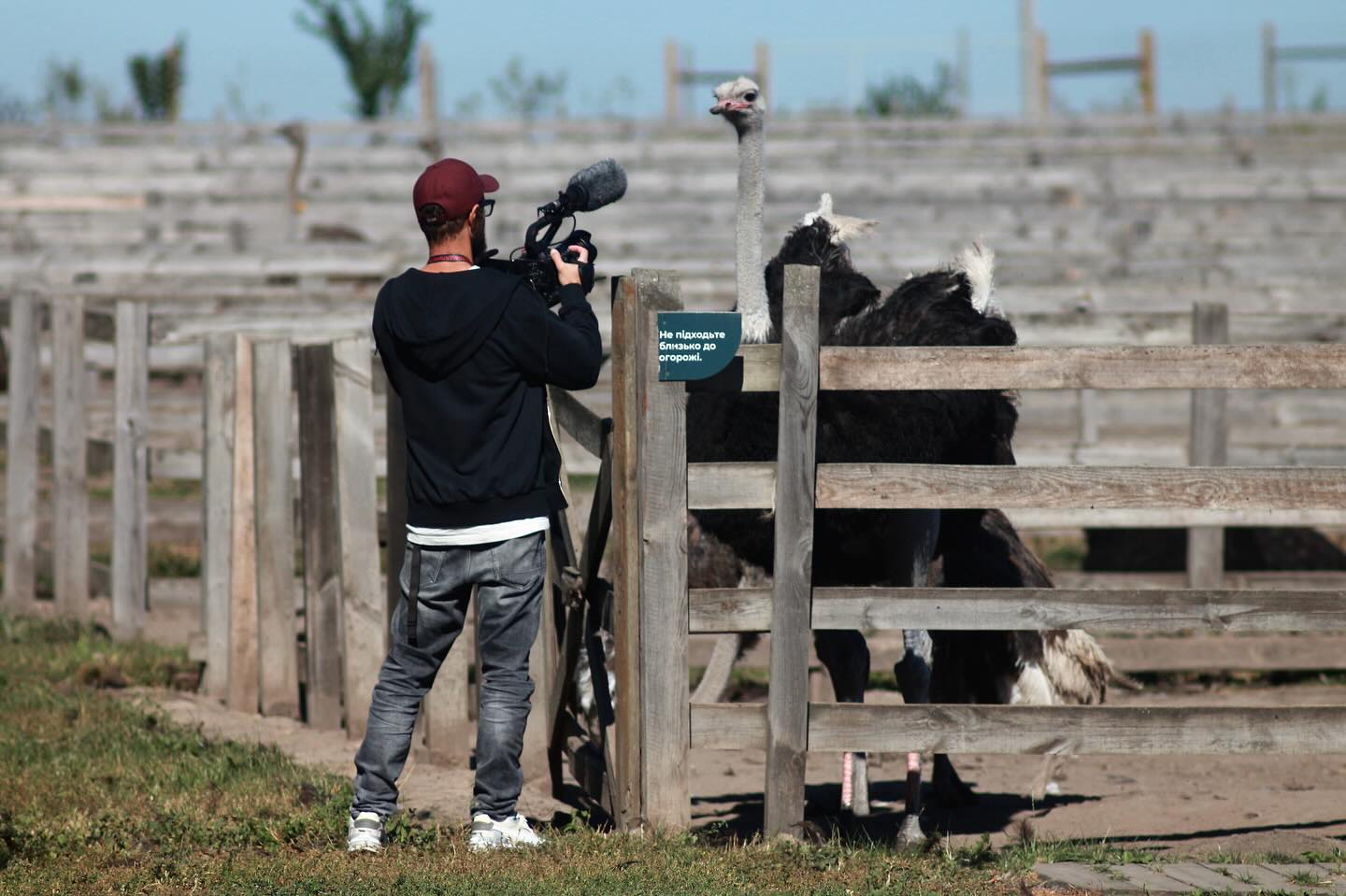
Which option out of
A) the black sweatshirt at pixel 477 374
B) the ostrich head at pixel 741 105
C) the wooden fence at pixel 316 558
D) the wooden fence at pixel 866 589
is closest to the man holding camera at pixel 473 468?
the black sweatshirt at pixel 477 374

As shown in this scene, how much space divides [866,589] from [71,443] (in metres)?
5.32

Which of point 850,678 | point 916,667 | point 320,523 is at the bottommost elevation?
point 850,678

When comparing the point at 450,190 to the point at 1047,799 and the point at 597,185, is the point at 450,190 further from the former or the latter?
the point at 1047,799

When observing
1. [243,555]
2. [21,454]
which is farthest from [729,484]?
[21,454]

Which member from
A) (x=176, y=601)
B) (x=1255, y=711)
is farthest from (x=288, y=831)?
(x=176, y=601)

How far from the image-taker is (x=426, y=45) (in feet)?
86.3

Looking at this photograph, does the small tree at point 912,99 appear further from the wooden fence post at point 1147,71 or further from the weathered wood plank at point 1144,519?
the weathered wood plank at point 1144,519

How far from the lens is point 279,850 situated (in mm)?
4844

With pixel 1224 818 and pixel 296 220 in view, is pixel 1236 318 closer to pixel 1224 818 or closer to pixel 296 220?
pixel 1224 818

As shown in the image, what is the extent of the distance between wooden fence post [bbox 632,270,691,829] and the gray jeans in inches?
13.4

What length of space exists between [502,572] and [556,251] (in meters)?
0.95

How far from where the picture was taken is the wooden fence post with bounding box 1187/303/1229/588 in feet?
29.5

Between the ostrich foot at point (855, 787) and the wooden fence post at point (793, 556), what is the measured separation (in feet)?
4.15

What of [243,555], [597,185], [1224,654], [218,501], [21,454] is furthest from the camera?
[21,454]
